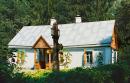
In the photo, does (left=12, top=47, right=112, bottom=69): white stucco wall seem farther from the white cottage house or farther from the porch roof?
the porch roof

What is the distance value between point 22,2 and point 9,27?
1422cm

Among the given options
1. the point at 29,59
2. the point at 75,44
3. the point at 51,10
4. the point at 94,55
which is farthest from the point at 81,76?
the point at 51,10

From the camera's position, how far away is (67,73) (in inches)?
516

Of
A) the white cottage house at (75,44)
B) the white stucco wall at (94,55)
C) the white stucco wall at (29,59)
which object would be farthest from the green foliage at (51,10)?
the white stucco wall at (94,55)

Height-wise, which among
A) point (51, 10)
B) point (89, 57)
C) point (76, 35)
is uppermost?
point (51, 10)

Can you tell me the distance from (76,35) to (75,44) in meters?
2.29

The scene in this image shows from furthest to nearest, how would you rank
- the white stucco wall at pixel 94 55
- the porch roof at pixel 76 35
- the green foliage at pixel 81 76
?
the porch roof at pixel 76 35 < the white stucco wall at pixel 94 55 < the green foliage at pixel 81 76

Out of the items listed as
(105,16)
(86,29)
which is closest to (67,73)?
(86,29)

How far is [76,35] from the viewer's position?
4219 cm

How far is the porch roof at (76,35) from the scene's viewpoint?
39594 millimetres

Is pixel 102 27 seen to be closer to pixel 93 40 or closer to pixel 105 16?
pixel 93 40

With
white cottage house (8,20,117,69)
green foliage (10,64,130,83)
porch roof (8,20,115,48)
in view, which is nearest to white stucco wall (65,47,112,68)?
white cottage house (8,20,117,69)

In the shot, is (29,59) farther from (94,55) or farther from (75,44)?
(94,55)

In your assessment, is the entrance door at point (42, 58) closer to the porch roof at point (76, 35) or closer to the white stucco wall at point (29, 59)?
the white stucco wall at point (29, 59)
